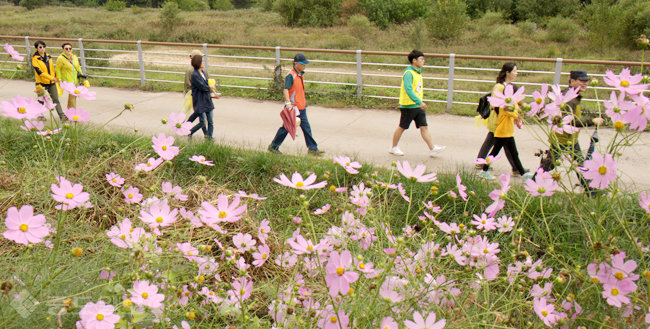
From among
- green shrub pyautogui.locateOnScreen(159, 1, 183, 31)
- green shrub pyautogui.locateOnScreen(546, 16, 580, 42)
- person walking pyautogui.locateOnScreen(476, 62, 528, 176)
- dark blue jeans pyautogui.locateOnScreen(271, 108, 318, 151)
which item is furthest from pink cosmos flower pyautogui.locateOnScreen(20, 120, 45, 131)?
green shrub pyautogui.locateOnScreen(159, 1, 183, 31)

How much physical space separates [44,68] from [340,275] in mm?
8464

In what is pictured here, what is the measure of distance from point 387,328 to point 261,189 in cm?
345

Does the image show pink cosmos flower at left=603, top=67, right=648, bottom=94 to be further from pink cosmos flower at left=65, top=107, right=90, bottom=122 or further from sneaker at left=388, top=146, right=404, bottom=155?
sneaker at left=388, top=146, right=404, bottom=155

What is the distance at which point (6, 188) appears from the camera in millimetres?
4594

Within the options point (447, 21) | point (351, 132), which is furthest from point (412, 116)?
point (447, 21)

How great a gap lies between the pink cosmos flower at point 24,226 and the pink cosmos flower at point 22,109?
472 millimetres

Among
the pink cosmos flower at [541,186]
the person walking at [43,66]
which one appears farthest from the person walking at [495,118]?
the person walking at [43,66]

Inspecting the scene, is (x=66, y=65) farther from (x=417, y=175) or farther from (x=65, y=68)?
(x=417, y=175)

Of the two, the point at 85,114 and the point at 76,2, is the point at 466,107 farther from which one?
the point at 76,2

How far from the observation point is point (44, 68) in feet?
27.7

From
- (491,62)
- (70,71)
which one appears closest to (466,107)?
(70,71)

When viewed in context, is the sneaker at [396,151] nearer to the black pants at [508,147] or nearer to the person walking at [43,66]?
the black pants at [508,147]

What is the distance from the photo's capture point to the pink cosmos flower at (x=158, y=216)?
193 centimetres

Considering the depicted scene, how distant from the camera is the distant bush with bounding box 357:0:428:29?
34.6m
